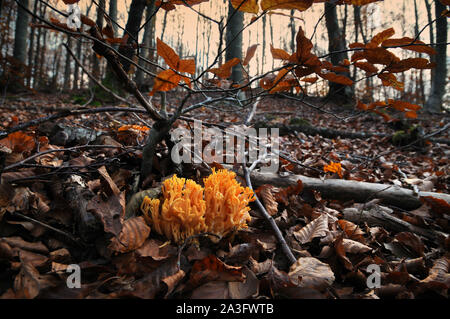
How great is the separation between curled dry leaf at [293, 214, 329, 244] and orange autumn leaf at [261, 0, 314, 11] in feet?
4.70

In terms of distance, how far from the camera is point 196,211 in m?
1.34

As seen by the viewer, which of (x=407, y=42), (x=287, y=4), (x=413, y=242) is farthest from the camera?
(x=413, y=242)

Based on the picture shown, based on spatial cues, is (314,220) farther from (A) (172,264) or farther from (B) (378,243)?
(A) (172,264)

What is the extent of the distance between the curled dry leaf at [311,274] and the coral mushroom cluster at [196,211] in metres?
0.42

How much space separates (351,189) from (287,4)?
1.99m

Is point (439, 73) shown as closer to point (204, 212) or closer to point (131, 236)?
point (204, 212)

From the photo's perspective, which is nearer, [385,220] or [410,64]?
[410,64]

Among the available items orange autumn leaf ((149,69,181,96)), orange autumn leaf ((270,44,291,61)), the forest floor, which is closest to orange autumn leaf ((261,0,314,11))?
orange autumn leaf ((270,44,291,61))

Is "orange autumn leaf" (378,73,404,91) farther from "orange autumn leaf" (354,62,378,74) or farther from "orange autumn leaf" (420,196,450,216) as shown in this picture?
"orange autumn leaf" (420,196,450,216)

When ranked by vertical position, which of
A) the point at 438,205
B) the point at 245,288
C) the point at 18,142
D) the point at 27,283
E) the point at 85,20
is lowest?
the point at 245,288

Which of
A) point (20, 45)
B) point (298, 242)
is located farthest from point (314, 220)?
point (20, 45)

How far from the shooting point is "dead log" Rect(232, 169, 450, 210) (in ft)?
7.31

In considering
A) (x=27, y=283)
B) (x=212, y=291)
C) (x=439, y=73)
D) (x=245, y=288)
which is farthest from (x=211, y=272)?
(x=439, y=73)

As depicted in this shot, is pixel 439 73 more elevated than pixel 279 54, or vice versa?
pixel 439 73
